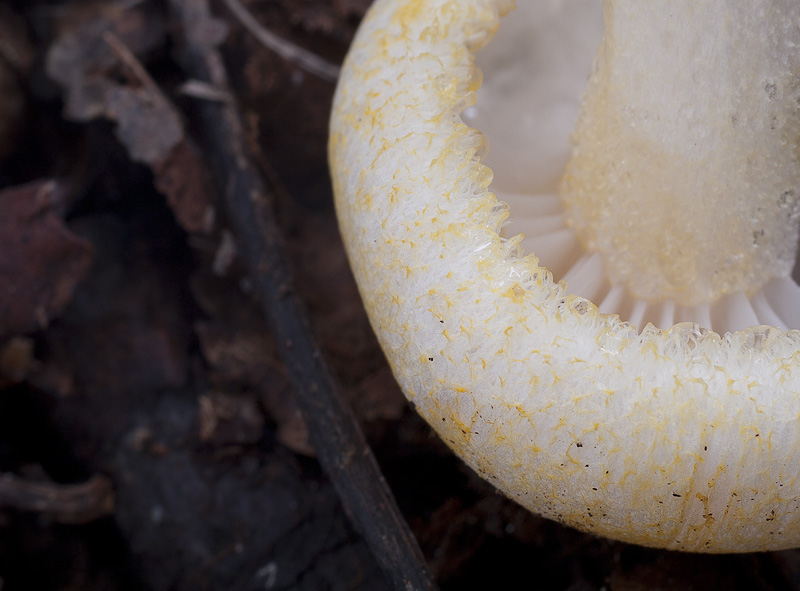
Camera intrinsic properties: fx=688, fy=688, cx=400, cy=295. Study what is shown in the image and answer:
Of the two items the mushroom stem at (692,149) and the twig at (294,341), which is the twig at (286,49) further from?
the mushroom stem at (692,149)

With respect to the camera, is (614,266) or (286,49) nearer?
(614,266)

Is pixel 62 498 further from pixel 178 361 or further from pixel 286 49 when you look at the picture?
pixel 286 49

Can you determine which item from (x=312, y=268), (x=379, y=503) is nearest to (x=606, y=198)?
(x=379, y=503)

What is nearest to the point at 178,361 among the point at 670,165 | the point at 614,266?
the point at 614,266

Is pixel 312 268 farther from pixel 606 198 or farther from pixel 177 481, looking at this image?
pixel 606 198

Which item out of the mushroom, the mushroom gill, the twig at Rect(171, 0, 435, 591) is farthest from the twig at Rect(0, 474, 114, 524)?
the mushroom gill

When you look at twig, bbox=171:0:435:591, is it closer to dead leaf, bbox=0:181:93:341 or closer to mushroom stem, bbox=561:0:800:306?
dead leaf, bbox=0:181:93:341
